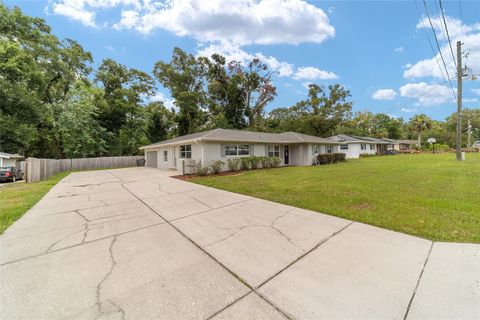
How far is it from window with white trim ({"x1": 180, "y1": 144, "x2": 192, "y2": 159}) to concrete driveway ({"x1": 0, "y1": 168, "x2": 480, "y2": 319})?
1067 centimetres

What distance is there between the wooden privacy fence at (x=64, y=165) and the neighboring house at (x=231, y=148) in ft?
15.8

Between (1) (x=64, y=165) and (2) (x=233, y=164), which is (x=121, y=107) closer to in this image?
(1) (x=64, y=165)

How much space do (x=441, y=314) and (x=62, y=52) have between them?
32.4 m

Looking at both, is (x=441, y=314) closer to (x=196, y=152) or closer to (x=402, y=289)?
(x=402, y=289)

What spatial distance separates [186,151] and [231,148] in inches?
138

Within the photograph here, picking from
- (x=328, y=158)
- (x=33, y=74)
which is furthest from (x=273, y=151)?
(x=33, y=74)

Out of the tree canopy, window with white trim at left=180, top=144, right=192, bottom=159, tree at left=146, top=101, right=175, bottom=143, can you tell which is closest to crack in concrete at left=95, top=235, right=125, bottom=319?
window with white trim at left=180, top=144, right=192, bottom=159

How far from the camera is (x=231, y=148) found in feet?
48.8

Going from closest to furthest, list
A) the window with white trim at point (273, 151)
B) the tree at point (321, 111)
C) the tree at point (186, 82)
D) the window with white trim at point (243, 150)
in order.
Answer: the window with white trim at point (243, 150) < the window with white trim at point (273, 151) < the tree at point (186, 82) < the tree at point (321, 111)

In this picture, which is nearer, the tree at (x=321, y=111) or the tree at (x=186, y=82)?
the tree at (x=186, y=82)

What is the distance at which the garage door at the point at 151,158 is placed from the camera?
893 inches

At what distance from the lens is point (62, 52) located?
22406 millimetres

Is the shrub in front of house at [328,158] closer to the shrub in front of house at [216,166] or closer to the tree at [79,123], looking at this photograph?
the shrub in front of house at [216,166]

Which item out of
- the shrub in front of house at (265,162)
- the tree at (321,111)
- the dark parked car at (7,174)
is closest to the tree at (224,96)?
the tree at (321,111)
